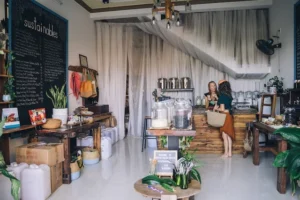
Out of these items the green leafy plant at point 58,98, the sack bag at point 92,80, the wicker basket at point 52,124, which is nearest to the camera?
the wicker basket at point 52,124

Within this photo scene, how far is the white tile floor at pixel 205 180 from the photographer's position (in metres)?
3.05

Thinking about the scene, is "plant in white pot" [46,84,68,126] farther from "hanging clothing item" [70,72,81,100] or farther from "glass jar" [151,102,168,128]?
"glass jar" [151,102,168,128]

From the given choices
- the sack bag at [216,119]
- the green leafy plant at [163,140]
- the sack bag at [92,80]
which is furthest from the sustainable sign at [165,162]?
the sack bag at [92,80]

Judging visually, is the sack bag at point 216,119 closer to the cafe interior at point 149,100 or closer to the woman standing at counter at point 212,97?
the cafe interior at point 149,100

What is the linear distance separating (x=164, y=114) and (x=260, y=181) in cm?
207

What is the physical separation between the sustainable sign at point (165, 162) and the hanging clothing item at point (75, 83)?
11.2ft

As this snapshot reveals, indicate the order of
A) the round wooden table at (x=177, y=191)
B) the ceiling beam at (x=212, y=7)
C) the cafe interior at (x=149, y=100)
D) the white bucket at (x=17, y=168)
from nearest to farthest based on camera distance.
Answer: the round wooden table at (x=177, y=191), the cafe interior at (x=149, y=100), the white bucket at (x=17, y=168), the ceiling beam at (x=212, y=7)

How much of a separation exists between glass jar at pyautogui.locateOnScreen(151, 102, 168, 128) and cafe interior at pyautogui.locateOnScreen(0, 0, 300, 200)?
0.4 inches

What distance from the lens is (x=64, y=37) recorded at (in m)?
4.82

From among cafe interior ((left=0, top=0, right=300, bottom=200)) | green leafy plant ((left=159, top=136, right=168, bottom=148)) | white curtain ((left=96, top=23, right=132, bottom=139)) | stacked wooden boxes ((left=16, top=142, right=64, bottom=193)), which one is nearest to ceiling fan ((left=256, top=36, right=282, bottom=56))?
cafe interior ((left=0, top=0, right=300, bottom=200))

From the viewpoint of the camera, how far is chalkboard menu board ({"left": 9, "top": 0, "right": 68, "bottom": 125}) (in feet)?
11.5

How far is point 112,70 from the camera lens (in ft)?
21.5

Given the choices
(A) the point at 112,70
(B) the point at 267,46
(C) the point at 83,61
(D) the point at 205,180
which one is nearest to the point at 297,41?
(B) the point at 267,46

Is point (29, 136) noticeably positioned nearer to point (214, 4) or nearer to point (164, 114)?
point (164, 114)
